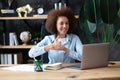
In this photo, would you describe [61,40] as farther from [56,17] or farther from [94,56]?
[94,56]

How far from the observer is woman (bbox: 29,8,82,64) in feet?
8.59

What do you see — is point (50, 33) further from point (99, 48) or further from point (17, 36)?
point (17, 36)

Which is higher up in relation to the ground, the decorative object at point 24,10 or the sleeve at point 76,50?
the decorative object at point 24,10

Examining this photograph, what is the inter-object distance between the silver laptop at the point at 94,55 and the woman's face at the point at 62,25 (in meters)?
0.64

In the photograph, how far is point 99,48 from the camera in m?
2.16

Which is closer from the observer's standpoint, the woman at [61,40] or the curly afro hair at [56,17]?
the woman at [61,40]

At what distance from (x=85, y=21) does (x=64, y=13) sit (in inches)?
38.7

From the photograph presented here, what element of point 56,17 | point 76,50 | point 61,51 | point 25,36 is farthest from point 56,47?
point 25,36

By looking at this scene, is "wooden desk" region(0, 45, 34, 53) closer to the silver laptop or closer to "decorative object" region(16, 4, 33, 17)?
"decorative object" region(16, 4, 33, 17)

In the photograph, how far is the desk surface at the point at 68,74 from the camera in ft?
6.24

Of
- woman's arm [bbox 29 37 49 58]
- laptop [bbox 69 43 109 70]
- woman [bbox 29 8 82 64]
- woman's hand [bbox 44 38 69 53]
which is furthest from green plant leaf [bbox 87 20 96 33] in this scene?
laptop [bbox 69 43 109 70]

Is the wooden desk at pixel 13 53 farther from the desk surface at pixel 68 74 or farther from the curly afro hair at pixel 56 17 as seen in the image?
the desk surface at pixel 68 74

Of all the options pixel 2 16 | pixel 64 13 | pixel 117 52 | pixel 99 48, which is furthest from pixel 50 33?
pixel 117 52

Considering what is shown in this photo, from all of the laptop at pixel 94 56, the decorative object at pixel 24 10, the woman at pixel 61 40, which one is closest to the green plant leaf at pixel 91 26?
the woman at pixel 61 40
